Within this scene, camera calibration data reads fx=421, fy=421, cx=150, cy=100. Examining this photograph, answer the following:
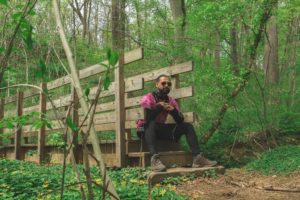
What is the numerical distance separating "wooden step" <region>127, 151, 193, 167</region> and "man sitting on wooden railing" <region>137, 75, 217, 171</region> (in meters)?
0.25

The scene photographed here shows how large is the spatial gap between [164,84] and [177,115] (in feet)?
1.67

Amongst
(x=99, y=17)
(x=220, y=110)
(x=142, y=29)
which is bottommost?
(x=220, y=110)

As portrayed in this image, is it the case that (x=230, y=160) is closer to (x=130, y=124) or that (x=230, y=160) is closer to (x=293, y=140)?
(x=293, y=140)

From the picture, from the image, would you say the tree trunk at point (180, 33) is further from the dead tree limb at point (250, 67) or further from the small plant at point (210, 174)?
the small plant at point (210, 174)

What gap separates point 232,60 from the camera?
26.8 ft

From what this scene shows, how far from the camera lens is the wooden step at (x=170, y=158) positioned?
6.33 metres

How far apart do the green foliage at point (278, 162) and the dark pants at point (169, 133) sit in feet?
3.60

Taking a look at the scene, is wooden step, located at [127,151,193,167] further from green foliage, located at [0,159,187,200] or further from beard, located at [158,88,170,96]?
beard, located at [158,88,170,96]

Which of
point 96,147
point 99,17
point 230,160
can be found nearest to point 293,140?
point 230,160

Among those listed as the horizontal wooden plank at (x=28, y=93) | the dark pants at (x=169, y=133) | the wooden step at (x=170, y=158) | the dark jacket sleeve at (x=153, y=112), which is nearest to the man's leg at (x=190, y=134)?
the dark pants at (x=169, y=133)

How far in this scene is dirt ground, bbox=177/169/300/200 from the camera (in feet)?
15.6

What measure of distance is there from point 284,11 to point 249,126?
227cm

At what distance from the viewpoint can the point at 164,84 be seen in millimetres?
6375

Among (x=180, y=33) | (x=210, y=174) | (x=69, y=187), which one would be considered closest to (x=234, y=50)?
(x=180, y=33)
